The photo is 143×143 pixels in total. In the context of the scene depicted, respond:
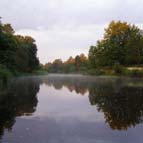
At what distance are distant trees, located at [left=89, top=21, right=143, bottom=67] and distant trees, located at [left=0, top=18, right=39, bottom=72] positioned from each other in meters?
19.2

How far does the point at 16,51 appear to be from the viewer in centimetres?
7394

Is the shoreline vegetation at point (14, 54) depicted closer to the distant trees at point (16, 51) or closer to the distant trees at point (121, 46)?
the distant trees at point (16, 51)

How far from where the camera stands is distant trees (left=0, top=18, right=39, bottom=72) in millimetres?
41781

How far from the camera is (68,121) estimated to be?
12.4 meters

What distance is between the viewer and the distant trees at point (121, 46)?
7281 centimetres

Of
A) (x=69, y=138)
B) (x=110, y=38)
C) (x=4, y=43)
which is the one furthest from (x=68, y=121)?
(x=110, y=38)

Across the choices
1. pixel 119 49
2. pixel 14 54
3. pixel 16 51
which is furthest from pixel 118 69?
pixel 14 54

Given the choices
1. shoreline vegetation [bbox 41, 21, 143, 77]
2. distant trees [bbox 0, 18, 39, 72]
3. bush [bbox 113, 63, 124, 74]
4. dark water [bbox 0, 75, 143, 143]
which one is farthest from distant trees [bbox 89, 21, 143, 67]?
dark water [bbox 0, 75, 143, 143]

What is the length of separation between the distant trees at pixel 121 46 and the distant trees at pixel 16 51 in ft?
62.8

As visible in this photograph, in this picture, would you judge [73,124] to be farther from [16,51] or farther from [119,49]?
[119,49]

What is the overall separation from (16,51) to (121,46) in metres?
24.9

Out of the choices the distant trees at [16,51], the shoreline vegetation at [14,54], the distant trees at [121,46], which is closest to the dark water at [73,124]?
the shoreline vegetation at [14,54]

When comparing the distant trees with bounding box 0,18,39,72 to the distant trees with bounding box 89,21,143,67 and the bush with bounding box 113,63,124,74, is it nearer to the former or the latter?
the distant trees with bounding box 89,21,143,67

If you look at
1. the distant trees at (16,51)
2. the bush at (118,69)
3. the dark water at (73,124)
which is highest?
the distant trees at (16,51)
